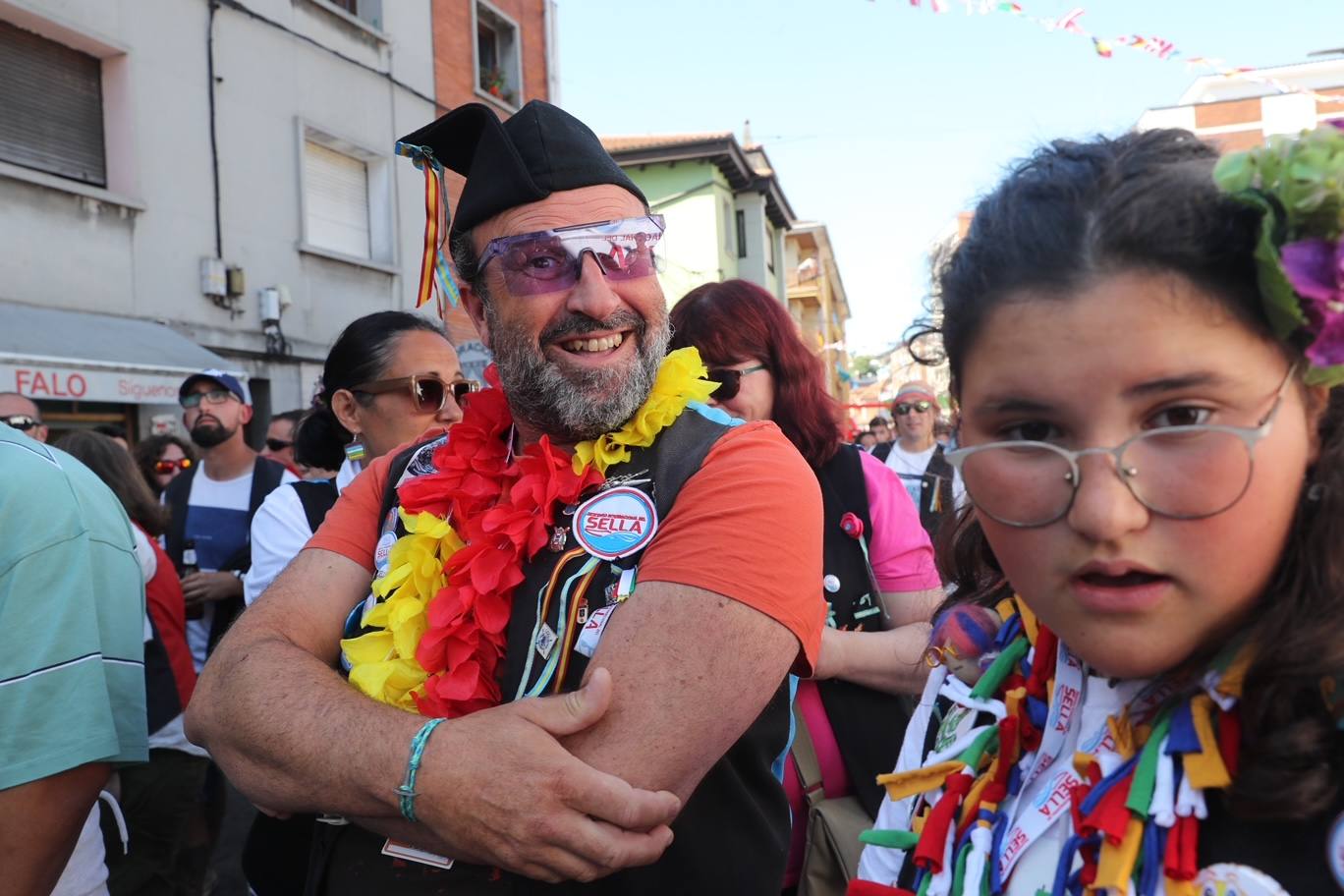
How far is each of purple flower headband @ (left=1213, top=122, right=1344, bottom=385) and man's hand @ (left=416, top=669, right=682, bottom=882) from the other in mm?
997

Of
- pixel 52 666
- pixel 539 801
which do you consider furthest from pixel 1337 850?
pixel 52 666

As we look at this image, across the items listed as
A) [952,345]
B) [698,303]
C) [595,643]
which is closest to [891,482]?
[698,303]

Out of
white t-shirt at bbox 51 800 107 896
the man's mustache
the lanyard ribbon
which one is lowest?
white t-shirt at bbox 51 800 107 896

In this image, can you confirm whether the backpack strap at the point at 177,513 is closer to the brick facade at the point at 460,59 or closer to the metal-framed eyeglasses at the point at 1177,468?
the metal-framed eyeglasses at the point at 1177,468

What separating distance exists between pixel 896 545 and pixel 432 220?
149 cm

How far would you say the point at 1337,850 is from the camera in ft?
2.94

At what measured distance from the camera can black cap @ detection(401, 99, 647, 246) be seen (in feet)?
6.78

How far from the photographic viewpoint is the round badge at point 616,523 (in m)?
1.71

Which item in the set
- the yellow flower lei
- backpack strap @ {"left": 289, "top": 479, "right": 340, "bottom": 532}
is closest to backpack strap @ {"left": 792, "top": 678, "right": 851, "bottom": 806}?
the yellow flower lei

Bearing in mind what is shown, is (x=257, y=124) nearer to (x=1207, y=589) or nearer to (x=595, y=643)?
(x=595, y=643)

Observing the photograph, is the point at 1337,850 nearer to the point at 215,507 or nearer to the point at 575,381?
the point at 575,381

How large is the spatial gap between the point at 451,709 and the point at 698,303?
1627 millimetres

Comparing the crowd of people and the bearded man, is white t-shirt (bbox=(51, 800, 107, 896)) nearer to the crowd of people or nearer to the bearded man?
the crowd of people

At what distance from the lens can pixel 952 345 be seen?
1.22 m
